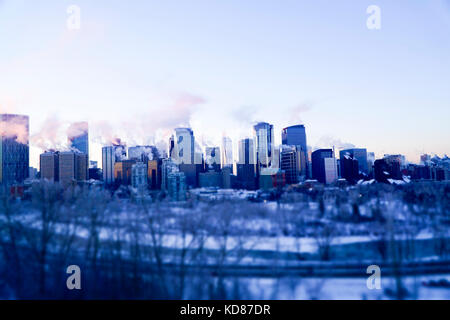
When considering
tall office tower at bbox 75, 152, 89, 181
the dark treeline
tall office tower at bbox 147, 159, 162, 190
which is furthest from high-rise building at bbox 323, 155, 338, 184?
tall office tower at bbox 75, 152, 89, 181

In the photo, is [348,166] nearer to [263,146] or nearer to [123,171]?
[263,146]

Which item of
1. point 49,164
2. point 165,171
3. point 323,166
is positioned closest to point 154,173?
point 165,171

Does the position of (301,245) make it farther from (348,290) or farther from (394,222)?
(394,222)

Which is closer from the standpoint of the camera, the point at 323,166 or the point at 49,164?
the point at 49,164

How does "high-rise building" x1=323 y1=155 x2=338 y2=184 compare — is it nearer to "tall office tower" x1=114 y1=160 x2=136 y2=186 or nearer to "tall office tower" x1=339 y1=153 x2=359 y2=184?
"tall office tower" x1=339 y1=153 x2=359 y2=184

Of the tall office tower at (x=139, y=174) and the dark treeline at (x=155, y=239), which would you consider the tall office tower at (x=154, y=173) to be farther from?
the dark treeline at (x=155, y=239)
